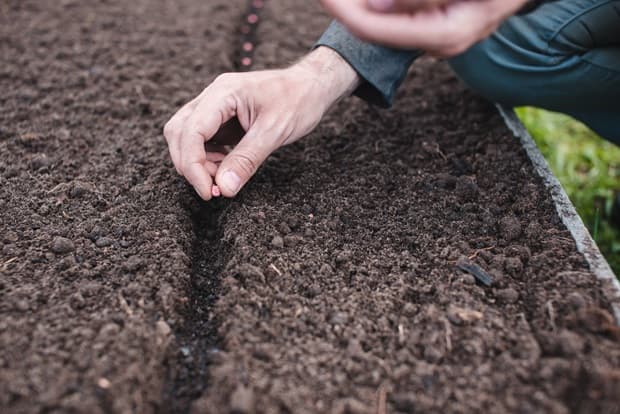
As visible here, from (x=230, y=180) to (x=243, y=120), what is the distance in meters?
0.20

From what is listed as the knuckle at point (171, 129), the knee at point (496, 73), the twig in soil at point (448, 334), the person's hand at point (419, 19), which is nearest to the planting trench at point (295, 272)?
the twig in soil at point (448, 334)

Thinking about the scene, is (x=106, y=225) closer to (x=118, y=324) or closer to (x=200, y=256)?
(x=200, y=256)

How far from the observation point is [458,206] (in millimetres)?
1817

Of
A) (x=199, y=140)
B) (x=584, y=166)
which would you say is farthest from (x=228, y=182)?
(x=584, y=166)

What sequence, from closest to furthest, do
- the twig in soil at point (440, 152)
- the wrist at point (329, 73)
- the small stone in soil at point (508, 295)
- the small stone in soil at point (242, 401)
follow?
the small stone in soil at point (242, 401), the small stone in soil at point (508, 295), the wrist at point (329, 73), the twig in soil at point (440, 152)

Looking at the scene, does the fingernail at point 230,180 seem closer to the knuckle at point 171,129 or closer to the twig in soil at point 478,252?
the knuckle at point 171,129

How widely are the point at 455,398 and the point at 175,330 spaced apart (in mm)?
686

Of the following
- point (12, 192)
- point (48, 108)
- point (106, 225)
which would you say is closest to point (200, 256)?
point (106, 225)

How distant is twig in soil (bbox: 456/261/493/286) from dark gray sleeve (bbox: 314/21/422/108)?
0.68 meters

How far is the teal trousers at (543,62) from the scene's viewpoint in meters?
1.91

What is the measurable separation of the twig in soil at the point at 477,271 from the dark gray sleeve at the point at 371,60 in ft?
2.22

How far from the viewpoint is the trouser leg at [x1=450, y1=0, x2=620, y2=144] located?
200cm

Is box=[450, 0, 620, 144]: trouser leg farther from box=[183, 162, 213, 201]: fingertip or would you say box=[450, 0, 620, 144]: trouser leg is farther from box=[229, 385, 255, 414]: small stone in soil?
box=[229, 385, 255, 414]: small stone in soil

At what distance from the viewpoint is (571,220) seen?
169cm
